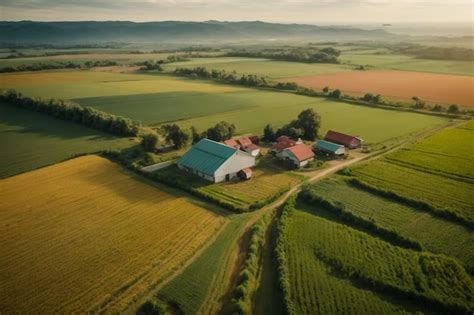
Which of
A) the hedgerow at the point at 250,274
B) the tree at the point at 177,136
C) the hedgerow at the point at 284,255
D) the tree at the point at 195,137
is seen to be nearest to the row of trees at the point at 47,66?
the tree at the point at 177,136

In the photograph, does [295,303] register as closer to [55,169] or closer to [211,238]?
[211,238]

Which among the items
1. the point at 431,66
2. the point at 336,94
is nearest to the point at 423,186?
the point at 336,94

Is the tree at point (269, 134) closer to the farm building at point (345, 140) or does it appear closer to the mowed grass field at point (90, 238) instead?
the farm building at point (345, 140)

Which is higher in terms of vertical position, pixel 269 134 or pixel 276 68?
pixel 276 68

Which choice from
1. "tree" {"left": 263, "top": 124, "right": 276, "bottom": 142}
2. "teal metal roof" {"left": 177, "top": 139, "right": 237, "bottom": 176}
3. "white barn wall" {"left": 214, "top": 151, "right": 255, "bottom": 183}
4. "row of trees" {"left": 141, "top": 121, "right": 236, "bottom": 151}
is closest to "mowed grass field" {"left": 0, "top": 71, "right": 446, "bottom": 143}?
"tree" {"left": 263, "top": 124, "right": 276, "bottom": 142}

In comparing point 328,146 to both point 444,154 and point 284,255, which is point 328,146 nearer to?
point 444,154

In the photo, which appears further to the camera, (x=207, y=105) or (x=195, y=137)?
(x=207, y=105)
